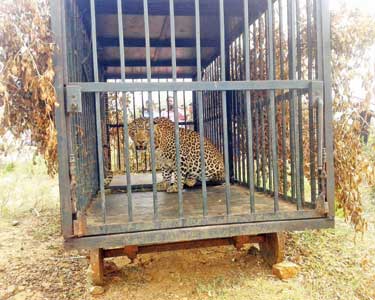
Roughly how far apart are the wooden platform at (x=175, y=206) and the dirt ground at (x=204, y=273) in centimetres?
66

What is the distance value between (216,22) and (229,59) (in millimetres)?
553

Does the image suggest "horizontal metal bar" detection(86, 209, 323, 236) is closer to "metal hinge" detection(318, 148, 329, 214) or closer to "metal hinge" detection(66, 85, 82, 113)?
"metal hinge" detection(318, 148, 329, 214)

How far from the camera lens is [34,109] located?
8.95 feet

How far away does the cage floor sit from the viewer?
9.94 ft

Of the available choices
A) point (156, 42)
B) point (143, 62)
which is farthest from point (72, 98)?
point (143, 62)

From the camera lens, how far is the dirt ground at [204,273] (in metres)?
3.16

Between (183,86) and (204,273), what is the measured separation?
1948 millimetres

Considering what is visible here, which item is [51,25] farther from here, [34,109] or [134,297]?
[134,297]

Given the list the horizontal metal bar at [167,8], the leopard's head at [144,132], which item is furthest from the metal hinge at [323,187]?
the leopard's head at [144,132]

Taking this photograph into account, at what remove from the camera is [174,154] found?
4.76 m

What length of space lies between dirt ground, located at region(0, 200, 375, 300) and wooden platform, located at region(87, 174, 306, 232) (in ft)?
2.17

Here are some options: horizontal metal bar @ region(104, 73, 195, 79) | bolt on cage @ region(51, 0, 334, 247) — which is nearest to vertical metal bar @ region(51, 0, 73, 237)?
bolt on cage @ region(51, 0, 334, 247)

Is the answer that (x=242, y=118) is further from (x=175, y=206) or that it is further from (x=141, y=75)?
(x=141, y=75)

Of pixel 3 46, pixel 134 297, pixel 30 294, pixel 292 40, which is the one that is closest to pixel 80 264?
pixel 30 294
